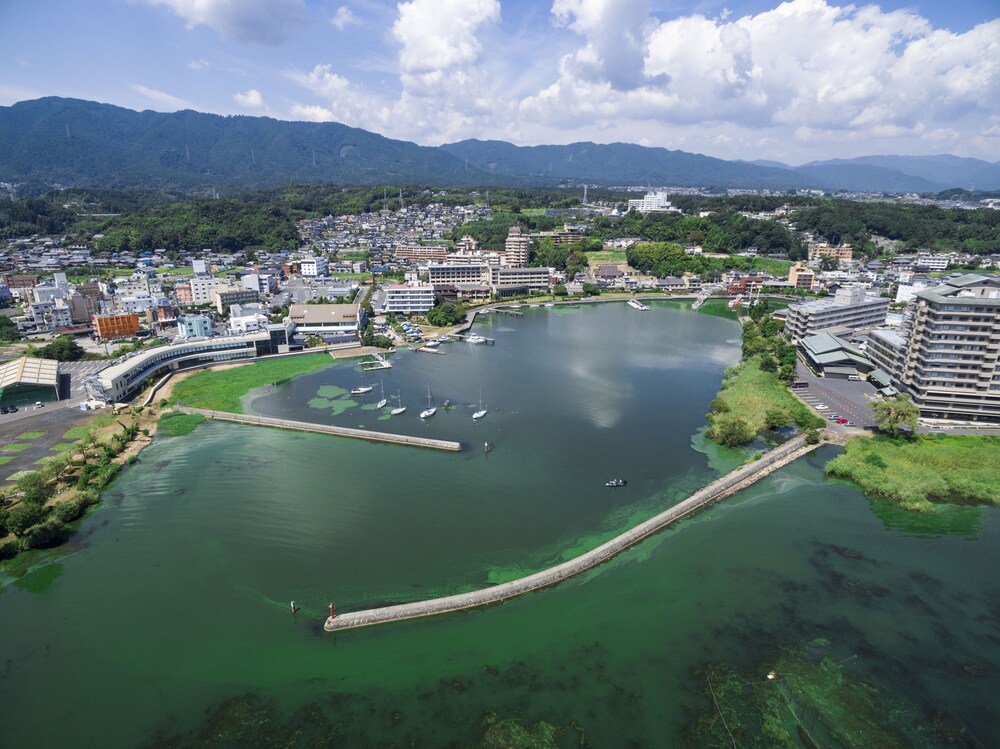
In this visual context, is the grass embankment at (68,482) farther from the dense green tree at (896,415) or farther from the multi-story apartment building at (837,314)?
the multi-story apartment building at (837,314)

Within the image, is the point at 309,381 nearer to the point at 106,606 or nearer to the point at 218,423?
the point at 218,423

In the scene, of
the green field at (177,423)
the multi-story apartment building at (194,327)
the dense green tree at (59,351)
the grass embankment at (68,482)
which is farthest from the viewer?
the multi-story apartment building at (194,327)

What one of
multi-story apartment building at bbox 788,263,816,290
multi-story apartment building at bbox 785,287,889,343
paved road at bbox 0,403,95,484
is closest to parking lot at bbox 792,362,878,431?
multi-story apartment building at bbox 785,287,889,343

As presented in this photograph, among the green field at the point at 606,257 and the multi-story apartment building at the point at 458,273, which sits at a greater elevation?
the green field at the point at 606,257

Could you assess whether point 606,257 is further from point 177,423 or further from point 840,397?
point 177,423

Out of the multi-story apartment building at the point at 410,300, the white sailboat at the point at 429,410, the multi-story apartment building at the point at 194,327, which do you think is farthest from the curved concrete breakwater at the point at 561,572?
the multi-story apartment building at the point at 410,300

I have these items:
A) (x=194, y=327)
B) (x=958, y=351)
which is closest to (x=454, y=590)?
(x=958, y=351)
